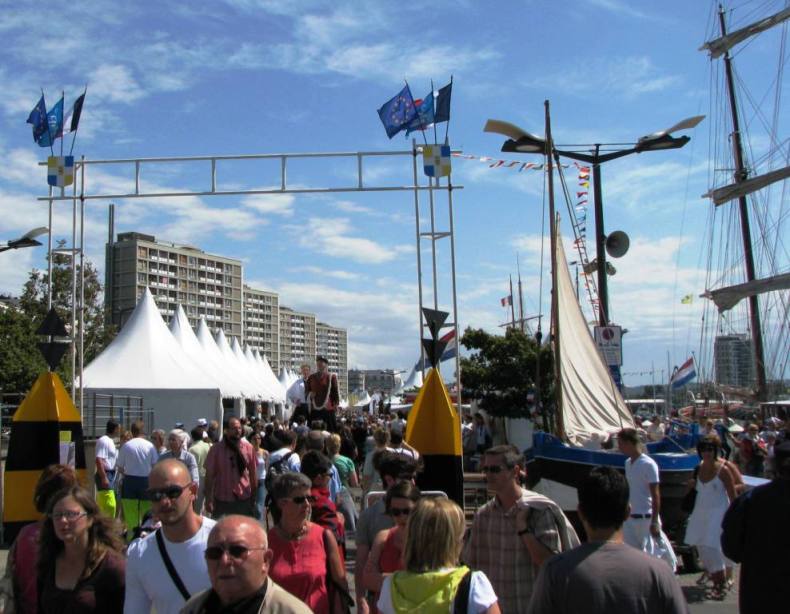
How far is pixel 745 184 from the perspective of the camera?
4353 centimetres

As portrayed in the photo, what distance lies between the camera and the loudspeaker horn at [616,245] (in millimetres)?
19203

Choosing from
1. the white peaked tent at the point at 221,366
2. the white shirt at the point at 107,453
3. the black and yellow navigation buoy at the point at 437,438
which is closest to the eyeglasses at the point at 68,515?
the black and yellow navigation buoy at the point at 437,438

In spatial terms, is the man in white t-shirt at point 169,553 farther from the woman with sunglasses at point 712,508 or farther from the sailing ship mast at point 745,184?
the sailing ship mast at point 745,184

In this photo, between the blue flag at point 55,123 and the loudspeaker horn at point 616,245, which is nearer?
the blue flag at point 55,123

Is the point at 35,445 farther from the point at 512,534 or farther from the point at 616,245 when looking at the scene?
the point at 616,245

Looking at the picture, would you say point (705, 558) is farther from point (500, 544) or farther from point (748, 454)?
point (748, 454)

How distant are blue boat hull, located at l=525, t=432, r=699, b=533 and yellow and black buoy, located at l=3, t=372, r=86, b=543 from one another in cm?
613

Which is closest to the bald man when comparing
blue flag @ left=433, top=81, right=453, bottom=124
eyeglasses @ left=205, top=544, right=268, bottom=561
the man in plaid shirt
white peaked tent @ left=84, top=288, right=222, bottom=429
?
A: eyeglasses @ left=205, top=544, right=268, bottom=561

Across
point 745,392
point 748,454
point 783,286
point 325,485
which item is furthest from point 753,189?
point 325,485

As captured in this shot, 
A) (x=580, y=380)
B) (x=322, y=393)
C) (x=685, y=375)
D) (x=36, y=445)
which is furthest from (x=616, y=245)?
(x=685, y=375)

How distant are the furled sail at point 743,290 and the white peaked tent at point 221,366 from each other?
23339 millimetres

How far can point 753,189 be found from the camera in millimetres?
43625

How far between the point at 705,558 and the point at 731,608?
89 cm

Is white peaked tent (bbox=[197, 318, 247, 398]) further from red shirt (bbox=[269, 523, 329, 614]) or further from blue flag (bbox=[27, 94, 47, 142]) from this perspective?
red shirt (bbox=[269, 523, 329, 614])
